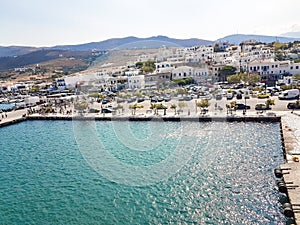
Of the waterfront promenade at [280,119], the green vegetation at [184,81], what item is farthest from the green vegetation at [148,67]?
the waterfront promenade at [280,119]

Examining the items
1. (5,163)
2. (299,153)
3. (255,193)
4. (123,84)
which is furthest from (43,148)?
(123,84)

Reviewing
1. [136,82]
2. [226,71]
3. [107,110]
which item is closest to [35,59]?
[136,82]

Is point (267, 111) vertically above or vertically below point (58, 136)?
above

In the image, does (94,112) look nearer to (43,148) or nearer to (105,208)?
(43,148)

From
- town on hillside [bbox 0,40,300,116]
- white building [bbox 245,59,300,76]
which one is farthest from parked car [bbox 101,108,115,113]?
white building [bbox 245,59,300,76]

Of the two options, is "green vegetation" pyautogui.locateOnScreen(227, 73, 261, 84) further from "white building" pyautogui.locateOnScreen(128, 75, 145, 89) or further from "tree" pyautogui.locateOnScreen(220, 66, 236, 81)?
"white building" pyautogui.locateOnScreen(128, 75, 145, 89)

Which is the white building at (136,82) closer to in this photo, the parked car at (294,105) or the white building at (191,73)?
the white building at (191,73)

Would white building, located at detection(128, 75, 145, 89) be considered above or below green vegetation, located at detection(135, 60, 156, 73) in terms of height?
below

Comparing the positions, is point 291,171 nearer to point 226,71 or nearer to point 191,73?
point 226,71

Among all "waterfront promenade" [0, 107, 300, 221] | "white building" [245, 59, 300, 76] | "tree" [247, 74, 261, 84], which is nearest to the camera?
"waterfront promenade" [0, 107, 300, 221]
